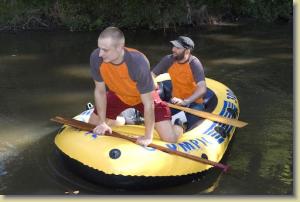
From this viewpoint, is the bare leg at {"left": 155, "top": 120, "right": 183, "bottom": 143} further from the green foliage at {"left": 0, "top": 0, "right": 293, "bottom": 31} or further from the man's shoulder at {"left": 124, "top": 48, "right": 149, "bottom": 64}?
the green foliage at {"left": 0, "top": 0, "right": 293, "bottom": 31}

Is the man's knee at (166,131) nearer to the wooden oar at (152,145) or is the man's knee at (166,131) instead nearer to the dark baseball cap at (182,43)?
the wooden oar at (152,145)

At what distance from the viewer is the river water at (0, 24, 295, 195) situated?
4.23 metres

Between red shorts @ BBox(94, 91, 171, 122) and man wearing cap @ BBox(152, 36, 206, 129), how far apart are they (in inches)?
24.3

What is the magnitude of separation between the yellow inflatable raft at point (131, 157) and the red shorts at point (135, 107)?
150 mm

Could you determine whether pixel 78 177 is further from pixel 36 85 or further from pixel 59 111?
pixel 36 85

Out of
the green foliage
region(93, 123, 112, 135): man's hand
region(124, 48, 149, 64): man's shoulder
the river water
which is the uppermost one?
region(124, 48, 149, 64): man's shoulder

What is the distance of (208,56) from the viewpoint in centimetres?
952

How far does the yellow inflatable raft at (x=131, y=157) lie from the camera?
151 inches

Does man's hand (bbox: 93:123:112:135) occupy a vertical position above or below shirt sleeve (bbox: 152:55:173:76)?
below

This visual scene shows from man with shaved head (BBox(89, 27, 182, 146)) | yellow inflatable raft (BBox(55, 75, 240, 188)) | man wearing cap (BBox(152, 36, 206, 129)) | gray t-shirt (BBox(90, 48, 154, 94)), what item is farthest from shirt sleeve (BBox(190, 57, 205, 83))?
gray t-shirt (BBox(90, 48, 154, 94))

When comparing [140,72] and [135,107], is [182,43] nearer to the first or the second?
[135,107]

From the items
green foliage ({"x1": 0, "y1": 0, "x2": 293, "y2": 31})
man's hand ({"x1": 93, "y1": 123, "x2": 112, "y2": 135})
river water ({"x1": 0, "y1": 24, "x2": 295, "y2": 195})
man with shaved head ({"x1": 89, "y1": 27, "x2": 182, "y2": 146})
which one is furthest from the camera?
green foliage ({"x1": 0, "y1": 0, "x2": 293, "y2": 31})

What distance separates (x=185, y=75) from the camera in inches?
195

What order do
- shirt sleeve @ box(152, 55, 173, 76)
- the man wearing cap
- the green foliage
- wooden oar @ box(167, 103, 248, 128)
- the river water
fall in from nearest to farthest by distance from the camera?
1. the river water
2. wooden oar @ box(167, 103, 248, 128)
3. the man wearing cap
4. shirt sleeve @ box(152, 55, 173, 76)
5. the green foliage
